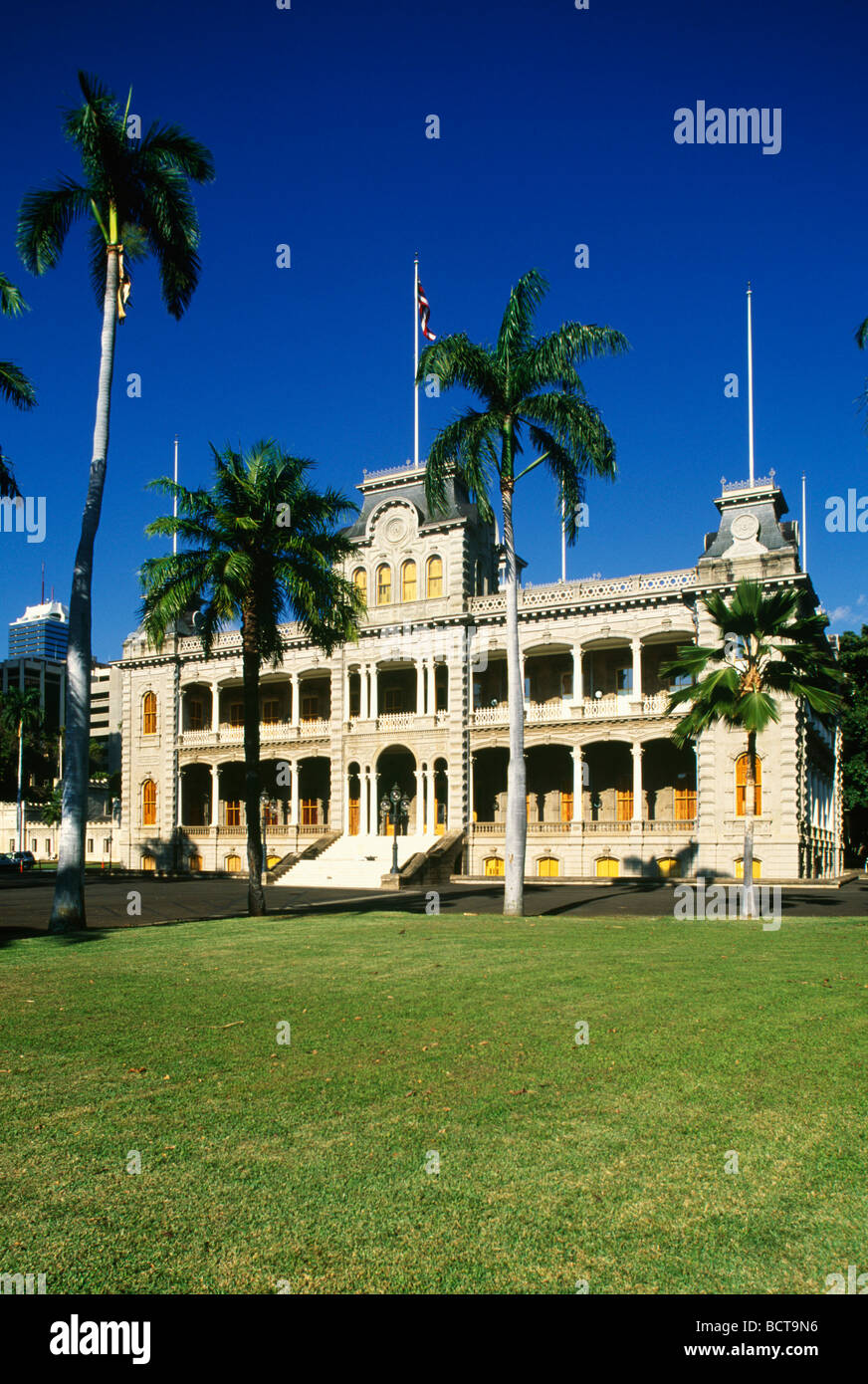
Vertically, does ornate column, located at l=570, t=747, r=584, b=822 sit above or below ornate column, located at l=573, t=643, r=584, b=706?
below

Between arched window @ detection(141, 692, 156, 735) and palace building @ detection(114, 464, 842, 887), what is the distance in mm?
2134

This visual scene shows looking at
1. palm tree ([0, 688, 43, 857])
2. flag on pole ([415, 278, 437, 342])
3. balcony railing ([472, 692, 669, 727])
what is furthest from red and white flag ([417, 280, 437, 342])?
palm tree ([0, 688, 43, 857])

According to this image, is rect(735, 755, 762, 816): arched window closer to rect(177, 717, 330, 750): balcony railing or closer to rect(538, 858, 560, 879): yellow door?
rect(538, 858, 560, 879): yellow door

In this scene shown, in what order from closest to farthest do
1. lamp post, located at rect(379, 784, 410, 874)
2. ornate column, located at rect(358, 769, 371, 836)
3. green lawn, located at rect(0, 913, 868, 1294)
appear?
green lawn, located at rect(0, 913, 868, 1294) → lamp post, located at rect(379, 784, 410, 874) → ornate column, located at rect(358, 769, 371, 836)

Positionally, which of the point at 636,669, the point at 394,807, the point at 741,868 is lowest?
the point at 741,868

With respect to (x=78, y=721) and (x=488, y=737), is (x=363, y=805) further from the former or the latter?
(x=78, y=721)

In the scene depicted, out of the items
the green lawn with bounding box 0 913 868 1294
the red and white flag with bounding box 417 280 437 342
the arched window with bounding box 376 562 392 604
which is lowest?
the green lawn with bounding box 0 913 868 1294

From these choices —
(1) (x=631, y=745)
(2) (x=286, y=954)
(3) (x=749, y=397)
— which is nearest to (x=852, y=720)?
(1) (x=631, y=745)

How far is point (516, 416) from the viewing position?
23.0m

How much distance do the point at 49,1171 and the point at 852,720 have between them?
51.3m

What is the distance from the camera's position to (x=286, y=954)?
13.8 meters

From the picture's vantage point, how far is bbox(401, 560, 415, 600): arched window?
43.9 metres

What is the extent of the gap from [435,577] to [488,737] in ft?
25.6

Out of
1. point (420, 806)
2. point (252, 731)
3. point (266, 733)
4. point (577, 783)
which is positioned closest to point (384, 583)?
point (266, 733)
